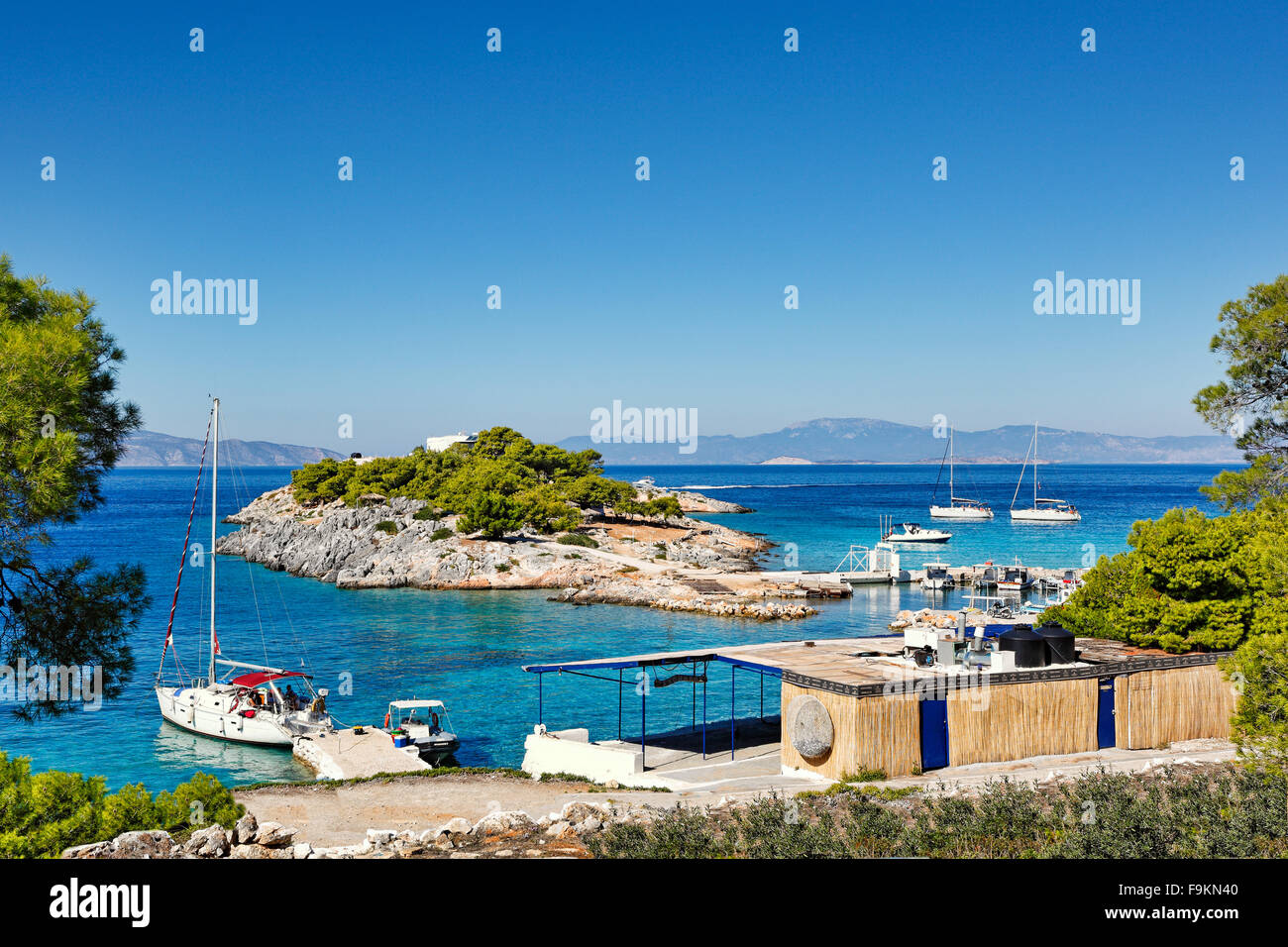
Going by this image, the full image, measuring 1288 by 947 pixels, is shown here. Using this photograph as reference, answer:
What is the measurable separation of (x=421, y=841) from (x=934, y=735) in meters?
9.95

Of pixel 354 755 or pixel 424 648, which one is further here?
pixel 424 648

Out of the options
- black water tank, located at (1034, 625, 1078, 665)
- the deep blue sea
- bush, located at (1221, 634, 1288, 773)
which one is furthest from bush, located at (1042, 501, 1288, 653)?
the deep blue sea

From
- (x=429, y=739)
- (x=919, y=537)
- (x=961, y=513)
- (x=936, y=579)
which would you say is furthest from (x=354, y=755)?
(x=961, y=513)

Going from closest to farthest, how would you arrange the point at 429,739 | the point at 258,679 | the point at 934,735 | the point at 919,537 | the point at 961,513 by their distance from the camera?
the point at 934,735 < the point at 429,739 < the point at 258,679 < the point at 919,537 < the point at 961,513

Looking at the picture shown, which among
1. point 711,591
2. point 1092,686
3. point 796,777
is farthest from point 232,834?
point 711,591

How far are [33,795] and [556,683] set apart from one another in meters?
26.5

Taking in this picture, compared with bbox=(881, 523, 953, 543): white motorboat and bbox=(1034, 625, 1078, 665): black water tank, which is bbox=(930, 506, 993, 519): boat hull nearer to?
bbox=(881, 523, 953, 543): white motorboat

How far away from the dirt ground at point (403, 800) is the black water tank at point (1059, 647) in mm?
8640

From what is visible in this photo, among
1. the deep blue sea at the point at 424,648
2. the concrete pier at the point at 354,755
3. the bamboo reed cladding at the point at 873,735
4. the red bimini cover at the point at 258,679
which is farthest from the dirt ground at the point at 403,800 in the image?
the red bimini cover at the point at 258,679

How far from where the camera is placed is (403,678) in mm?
36844

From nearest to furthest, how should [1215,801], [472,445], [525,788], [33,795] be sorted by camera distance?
1. [33,795]
2. [1215,801]
3. [525,788]
4. [472,445]

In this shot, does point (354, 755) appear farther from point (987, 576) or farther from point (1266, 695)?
point (987, 576)

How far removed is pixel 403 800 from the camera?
18.5m
